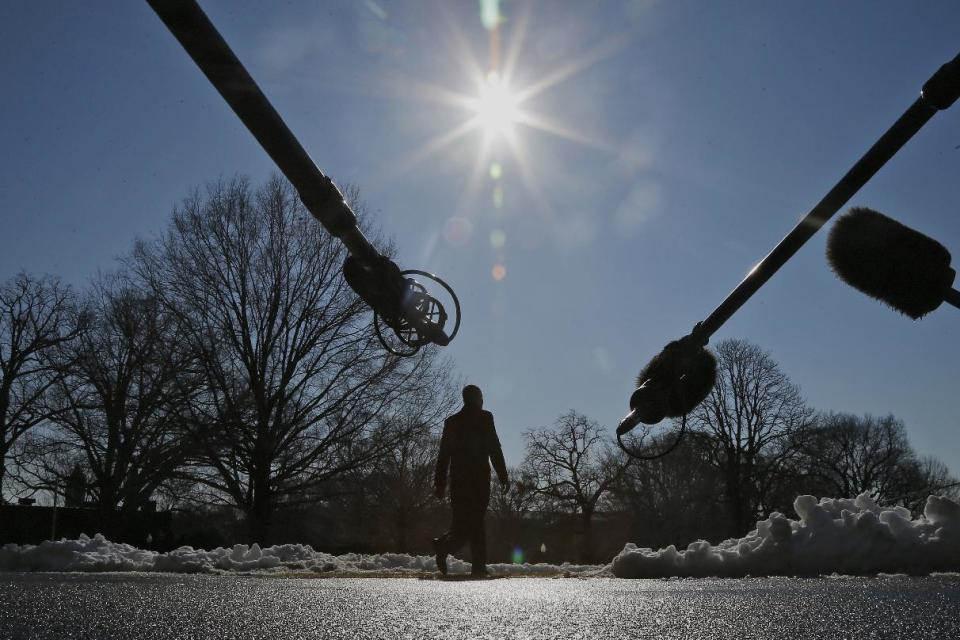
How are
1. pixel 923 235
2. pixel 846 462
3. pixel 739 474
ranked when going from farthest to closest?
pixel 846 462 < pixel 739 474 < pixel 923 235

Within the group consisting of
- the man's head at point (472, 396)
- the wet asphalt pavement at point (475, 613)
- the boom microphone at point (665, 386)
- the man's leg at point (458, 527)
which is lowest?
the wet asphalt pavement at point (475, 613)

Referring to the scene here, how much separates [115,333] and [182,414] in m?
5.31

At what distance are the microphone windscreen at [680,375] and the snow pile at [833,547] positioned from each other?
3.33 m

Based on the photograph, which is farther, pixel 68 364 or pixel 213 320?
pixel 68 364

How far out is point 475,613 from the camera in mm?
3553

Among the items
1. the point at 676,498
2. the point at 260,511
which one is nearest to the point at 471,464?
the point at 260,511

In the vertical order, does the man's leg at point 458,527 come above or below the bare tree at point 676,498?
below

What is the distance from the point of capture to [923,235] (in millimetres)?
4000

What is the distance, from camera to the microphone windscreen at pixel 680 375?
13.9ft

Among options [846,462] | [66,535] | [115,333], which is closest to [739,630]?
[66,535]

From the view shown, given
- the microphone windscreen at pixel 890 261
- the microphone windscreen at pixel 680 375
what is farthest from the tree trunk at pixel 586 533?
the microphone windscreen at pixel 890 261

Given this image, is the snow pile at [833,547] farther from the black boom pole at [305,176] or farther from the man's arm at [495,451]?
the black boom pole at [305,176]

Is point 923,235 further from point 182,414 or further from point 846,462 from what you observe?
point 846,462

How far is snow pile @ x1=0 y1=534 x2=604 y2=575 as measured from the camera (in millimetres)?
8789
